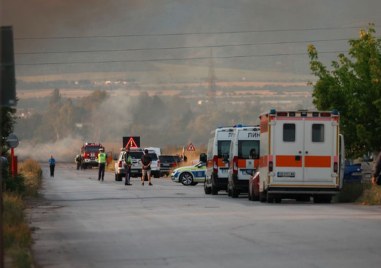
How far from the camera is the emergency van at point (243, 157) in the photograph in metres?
39.4

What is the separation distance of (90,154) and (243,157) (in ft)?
220

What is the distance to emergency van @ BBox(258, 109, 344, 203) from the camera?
34.3m

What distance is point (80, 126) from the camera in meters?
181

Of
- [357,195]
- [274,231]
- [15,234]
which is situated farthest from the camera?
[357,195]

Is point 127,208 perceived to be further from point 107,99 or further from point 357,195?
point 107,99

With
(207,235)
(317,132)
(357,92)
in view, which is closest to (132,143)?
(357,92)

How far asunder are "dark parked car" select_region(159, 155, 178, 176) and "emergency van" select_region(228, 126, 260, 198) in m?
42.8

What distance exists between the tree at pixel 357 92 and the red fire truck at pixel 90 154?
5333 centimetres

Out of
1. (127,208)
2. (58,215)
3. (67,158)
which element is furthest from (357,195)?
(67,158)

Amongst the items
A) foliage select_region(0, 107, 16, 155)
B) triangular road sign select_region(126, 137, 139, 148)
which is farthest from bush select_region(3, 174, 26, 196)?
triangular road sign select_region(126, 137, 139, 148)

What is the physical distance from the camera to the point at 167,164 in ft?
274

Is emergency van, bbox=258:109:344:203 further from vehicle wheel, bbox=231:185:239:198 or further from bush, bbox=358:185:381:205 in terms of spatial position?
vehicle wheel, bbox=231:185:239:198

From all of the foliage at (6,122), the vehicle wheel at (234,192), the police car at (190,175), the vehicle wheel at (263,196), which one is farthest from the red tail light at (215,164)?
the police car at (190,175)

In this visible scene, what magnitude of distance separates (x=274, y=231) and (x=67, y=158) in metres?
142
